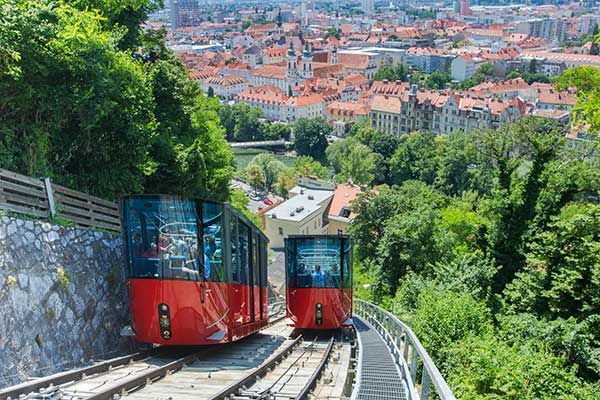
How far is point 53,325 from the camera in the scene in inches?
350

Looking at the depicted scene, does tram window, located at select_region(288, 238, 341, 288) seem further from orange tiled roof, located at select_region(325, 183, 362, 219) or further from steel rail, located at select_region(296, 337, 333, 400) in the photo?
orange tiled roof, located at select_region(325, 183, 362, 219)

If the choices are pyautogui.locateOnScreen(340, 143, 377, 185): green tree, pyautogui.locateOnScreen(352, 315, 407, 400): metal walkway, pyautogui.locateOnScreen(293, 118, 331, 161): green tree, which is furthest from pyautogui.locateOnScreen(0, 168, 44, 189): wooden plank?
pyautogui.locateOnScreen(293, 118, 331, 161): green tree

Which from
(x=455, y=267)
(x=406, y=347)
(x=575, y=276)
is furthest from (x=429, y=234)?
(x=406, y=347)

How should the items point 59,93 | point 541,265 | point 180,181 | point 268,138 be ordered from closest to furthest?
point 59,93
point 541,265
point 180,181
point 268,138

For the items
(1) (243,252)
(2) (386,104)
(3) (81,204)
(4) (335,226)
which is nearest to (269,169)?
(4) (335,226)

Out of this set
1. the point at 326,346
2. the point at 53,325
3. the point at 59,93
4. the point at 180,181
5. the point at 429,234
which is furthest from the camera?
the point at 429,234

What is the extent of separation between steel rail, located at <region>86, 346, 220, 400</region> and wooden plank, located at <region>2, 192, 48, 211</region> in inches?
156

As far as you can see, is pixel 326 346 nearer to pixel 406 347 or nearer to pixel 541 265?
pixel 406 347

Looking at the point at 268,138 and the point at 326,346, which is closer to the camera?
the point at 326,346

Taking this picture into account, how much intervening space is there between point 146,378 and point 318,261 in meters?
6.85

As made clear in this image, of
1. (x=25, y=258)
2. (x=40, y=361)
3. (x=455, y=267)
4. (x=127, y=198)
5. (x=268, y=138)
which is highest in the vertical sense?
(x=127, y=198)

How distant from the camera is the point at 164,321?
→ 9109 millimetres

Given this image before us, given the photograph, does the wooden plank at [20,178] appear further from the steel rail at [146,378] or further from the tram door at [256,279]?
the tram door at [256,279]

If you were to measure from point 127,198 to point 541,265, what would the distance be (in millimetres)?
12001
